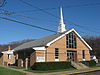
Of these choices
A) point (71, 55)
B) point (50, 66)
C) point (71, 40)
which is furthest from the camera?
point (71, 55)

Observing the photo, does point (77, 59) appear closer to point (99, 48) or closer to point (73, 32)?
point (73, 32)

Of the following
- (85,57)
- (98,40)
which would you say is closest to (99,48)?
(98,40)

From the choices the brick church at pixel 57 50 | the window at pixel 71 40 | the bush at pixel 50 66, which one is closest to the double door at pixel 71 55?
the brick church at pixel 57 50

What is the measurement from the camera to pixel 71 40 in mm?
34250

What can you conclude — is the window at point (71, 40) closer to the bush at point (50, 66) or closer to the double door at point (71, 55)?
the double door at point (71, 55)

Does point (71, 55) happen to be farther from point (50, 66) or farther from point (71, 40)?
point (50, 66)

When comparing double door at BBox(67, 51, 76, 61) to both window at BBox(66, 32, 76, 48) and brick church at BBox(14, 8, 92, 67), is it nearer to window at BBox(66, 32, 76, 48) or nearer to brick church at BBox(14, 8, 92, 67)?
brick church at BBox(14, 8, 92, 67)

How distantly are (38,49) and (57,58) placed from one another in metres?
4.71

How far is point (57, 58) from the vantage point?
31516 mm

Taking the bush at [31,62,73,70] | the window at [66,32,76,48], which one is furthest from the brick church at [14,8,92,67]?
the bush at [31,62,73,70]

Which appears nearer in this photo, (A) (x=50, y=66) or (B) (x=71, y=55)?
(A) (x=50, y=66)

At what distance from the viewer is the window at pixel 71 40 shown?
110 ft


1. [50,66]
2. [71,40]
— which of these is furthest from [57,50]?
[50,66]

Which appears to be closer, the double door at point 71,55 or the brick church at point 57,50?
the brick church at point 57,50
